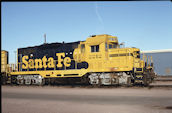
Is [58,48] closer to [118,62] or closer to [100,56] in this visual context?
[100,56]

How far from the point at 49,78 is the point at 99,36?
22.5ft

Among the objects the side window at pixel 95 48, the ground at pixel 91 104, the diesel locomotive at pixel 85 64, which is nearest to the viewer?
the ground at pixel 91 104

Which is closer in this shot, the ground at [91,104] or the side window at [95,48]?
the ground at [91,104]

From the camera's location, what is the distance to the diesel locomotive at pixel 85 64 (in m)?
15.9

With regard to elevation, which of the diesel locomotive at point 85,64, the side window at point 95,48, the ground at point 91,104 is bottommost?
the ground at point 91,104

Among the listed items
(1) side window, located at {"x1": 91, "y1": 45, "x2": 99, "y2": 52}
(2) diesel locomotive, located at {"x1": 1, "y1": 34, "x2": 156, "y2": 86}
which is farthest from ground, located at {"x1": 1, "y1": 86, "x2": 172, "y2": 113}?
(1) side window, located at {"x1": 91, "y1": 45, "x2": 99, "y2": 52}

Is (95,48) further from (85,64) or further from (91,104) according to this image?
(91,104)

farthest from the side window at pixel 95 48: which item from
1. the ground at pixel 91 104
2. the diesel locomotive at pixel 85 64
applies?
the ground at pixel 91 104

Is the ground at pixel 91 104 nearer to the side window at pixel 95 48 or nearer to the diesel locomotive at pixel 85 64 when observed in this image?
the diesel locomotive at pixel 85 64

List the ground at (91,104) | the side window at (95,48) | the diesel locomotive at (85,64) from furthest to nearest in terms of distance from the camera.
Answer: the side window at (95,48), the diesel locomotive at (85,64), the ground at (91,104)

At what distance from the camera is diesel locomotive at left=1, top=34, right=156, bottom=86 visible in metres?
15.9

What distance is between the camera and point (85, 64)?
57.7 ft

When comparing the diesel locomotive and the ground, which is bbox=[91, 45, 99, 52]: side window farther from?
the ground

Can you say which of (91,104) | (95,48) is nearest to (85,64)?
(95,48)
